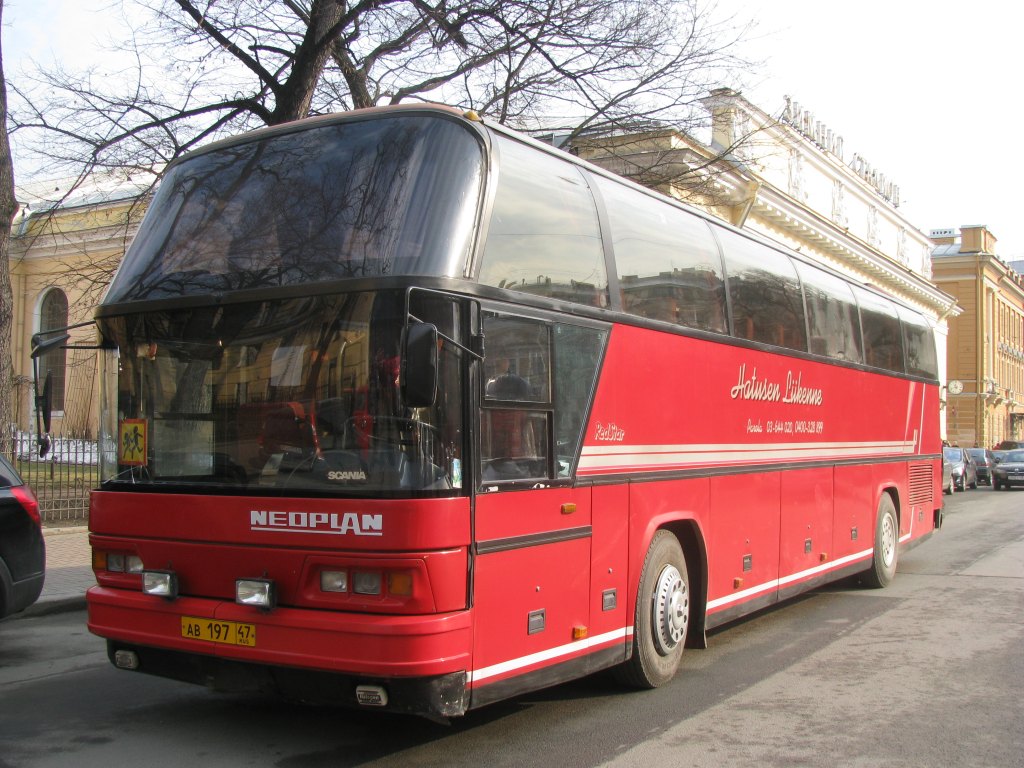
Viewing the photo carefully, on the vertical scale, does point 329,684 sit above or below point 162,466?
below

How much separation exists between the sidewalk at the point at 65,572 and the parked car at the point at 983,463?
120 ft

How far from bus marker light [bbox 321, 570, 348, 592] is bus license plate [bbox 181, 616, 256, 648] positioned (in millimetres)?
485

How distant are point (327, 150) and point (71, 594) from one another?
23.5 ft

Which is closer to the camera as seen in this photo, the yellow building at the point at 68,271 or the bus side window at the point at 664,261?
the bus side window at the point at 664,261

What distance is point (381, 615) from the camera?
16.5 feet

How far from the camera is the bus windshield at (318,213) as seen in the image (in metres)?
5.31

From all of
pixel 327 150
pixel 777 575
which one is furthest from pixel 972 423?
pixel 327 150

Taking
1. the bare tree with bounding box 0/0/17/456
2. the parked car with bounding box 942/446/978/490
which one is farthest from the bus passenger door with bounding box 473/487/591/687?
the parked car with bounding box 942/446/978/490

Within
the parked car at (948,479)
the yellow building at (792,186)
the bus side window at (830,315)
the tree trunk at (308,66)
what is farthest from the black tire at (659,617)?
the parked car at (948,479)

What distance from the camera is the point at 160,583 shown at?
5.66 metres

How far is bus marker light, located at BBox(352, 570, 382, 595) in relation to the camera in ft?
16.5

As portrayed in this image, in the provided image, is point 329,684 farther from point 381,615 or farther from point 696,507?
point 696,507

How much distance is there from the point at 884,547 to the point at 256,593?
9208 mm

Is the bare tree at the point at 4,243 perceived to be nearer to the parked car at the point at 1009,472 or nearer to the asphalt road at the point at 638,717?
the asphalt road at the point at 638,717
